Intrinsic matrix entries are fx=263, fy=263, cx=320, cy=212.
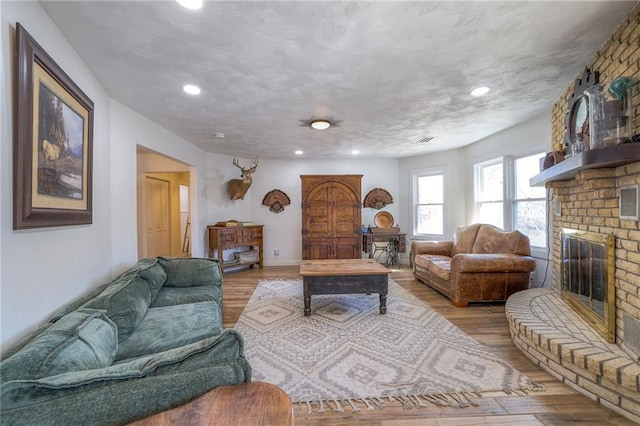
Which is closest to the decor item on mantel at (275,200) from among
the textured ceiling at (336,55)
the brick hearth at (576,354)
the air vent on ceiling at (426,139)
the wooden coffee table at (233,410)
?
the textured ceiling at (336,55)

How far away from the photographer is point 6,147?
4.00ft

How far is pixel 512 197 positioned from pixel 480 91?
2.14 metres

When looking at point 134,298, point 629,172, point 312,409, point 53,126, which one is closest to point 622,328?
point 629,172

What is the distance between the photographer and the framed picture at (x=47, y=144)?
4.20ft

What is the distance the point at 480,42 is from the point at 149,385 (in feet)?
8.57

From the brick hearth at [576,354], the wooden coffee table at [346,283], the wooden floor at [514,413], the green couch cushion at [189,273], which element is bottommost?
the wooden floor at [514,413]

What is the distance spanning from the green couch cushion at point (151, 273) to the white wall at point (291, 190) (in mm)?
3204

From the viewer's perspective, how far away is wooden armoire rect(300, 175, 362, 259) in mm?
5359

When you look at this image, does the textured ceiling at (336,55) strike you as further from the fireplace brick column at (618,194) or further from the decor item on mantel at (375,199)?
the decor item on mantel at (375,199)

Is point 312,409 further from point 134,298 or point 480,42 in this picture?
point 480,42

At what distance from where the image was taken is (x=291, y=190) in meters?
5.91

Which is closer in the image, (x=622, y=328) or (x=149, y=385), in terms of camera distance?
(x=149, y=385)

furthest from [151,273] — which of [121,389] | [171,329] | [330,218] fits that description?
[330,218]

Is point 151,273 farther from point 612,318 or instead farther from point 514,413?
point 612,318
